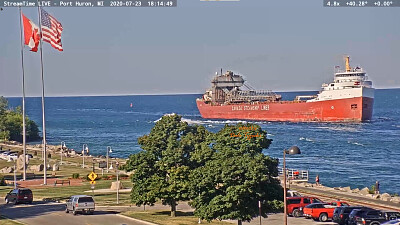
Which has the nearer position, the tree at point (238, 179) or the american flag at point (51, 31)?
the tree at point (238, 179)

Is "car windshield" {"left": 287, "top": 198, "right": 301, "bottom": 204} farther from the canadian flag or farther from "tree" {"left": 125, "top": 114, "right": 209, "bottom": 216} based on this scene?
the canadian flag

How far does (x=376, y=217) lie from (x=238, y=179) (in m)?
7.20

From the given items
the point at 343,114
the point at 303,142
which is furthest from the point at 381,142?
the point at 343,114

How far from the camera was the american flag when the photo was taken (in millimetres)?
52938

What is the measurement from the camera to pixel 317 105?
156m

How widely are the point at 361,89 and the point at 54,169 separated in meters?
90.1

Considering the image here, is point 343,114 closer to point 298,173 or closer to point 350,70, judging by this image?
point 350,70

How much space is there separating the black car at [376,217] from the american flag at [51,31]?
92.3ft

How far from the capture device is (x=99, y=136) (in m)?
143

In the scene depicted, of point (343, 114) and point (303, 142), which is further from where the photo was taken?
point (343, 114)

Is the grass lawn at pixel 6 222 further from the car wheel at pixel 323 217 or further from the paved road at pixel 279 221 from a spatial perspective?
the car wheel at pixel 323 217

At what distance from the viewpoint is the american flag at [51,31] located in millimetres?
52938

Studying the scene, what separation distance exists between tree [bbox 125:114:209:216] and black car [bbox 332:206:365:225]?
7.39 metres

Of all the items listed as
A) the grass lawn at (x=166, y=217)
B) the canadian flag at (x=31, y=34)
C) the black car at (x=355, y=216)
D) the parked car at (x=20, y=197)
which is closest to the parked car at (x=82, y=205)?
the grass lawn at (x=166, y=217)
